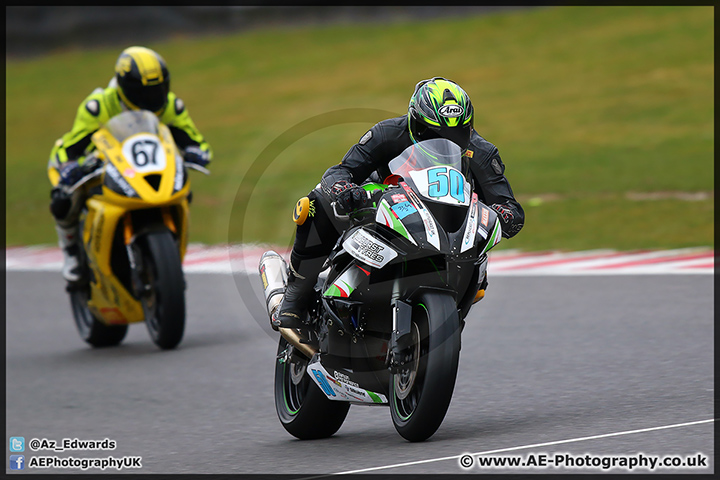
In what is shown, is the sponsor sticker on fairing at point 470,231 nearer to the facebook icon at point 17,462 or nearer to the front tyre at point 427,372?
the front tyre at point 427,372

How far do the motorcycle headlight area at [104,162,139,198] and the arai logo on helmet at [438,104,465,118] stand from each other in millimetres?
3863

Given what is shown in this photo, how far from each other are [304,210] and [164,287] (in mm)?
3191

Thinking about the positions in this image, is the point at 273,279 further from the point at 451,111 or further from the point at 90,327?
the point at 90,327

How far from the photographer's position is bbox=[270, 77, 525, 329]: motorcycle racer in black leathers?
5.32 m

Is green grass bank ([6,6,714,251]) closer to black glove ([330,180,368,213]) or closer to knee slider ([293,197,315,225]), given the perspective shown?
knee slider ([293,197,315,225])

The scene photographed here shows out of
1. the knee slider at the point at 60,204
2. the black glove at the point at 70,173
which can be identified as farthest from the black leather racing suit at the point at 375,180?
the knee slider at the point at 60,204

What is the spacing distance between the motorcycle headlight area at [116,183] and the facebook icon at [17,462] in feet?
10.2

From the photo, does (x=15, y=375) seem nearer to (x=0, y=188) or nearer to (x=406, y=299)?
(x=406, y=299)

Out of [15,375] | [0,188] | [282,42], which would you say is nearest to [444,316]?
[15,375]

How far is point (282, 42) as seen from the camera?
37.3 m

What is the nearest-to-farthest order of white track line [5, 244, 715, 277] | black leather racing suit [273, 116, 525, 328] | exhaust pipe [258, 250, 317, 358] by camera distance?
black leather racing suit [273, 116, 525, 328] < exhaust pipe [258, 250, 317, 358] < white track line [5, 244, 715, 277]

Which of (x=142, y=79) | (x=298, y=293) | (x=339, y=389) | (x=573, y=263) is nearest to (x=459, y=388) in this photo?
(x=298, y=293)

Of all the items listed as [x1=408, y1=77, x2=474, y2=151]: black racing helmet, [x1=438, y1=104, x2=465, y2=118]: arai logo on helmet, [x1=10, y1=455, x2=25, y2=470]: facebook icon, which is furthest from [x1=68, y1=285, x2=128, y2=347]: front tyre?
[x1=438, y1=104, x2=465, y2=118]: arai logo on helmet

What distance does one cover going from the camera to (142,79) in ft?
29.1
